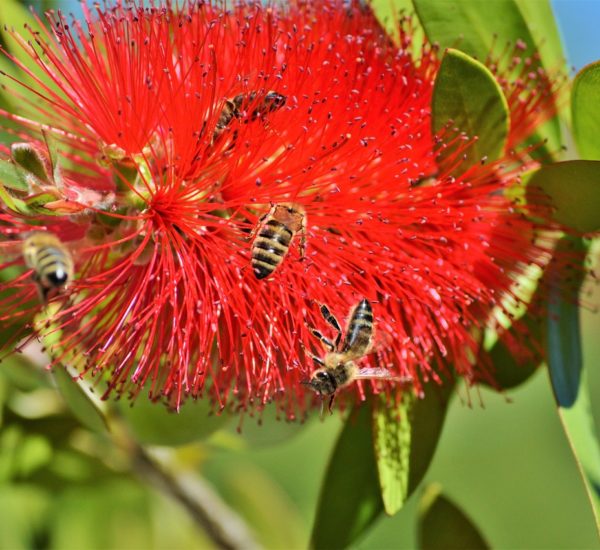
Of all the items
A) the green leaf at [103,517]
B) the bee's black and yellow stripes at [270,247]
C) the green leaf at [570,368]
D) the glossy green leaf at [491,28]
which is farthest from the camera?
the green leaf at [103,517]

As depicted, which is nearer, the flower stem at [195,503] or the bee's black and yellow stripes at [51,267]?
the bee's black and yellow stripes at [51,267]

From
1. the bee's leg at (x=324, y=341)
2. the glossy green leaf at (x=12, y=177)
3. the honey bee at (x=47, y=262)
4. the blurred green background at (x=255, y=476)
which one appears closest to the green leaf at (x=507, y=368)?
the blurred green background at (x=255, y=476)

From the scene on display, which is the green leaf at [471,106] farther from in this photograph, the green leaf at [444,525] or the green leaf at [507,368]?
the green leaf at [444,525]

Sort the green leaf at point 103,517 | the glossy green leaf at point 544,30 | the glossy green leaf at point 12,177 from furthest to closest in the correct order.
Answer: the green leaf at point 103,517
the glossy green leaf at point 544,30
the glossy green leaf at point 12,177

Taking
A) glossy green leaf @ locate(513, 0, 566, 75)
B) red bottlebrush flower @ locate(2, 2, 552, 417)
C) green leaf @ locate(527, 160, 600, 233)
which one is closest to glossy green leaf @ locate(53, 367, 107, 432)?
red bottlebrush flower @ locate(2, 2, 552, 417)

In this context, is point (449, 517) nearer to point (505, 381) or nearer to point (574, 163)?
point (505, 381)

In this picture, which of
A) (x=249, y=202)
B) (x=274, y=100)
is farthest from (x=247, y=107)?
(x=249, y=202)
